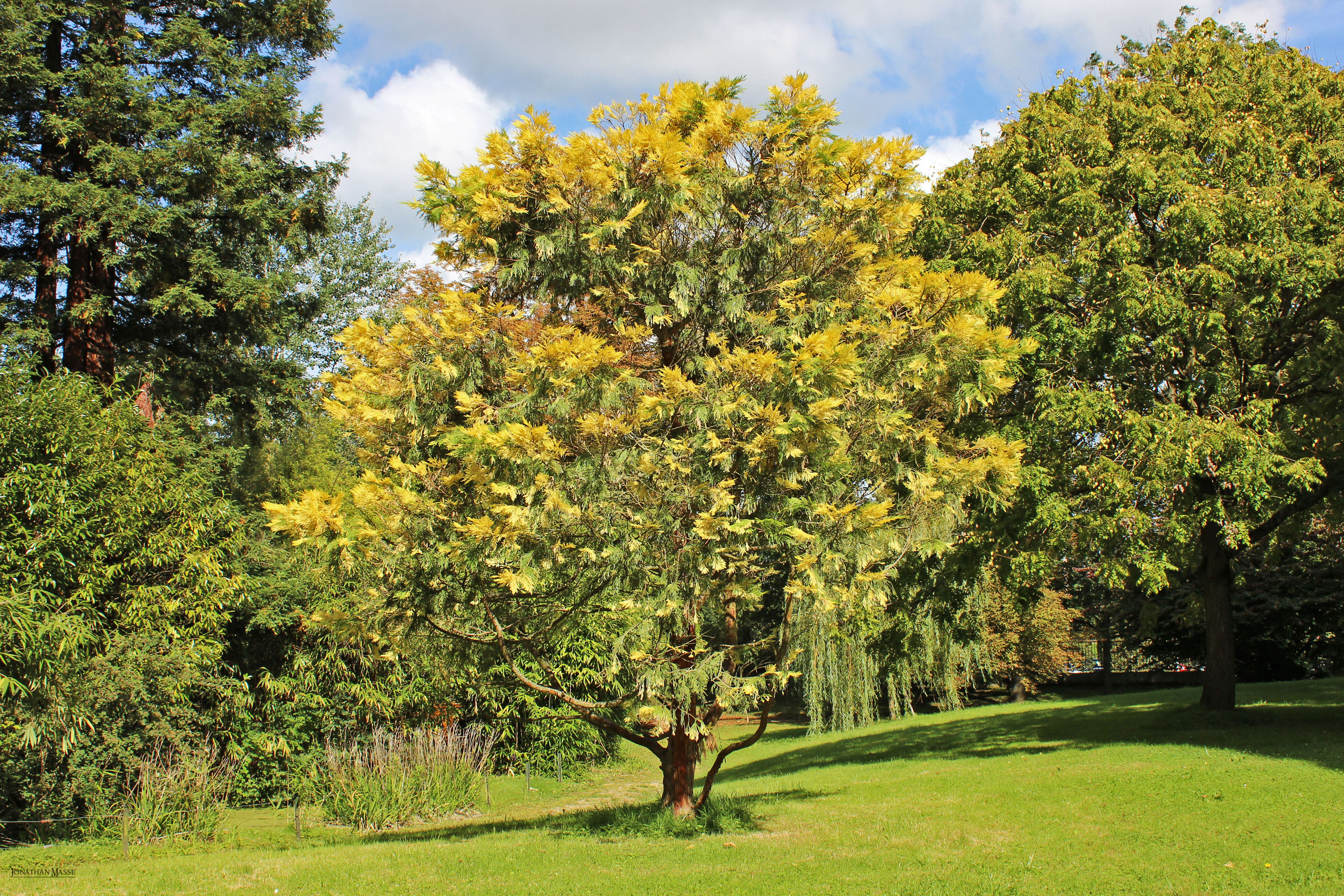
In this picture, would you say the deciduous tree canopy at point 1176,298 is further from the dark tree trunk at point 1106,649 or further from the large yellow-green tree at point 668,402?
the dark tree trunk at point 1106,649

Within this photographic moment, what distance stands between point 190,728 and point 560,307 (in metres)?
8.30

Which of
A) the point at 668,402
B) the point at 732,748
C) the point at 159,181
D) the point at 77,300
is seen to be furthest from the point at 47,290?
the point at 732,748

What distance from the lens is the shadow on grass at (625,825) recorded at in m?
7.50

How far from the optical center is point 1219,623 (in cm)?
1230

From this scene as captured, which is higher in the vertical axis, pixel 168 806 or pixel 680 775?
pixel 680 775

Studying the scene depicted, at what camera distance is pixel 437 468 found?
23.0 ft

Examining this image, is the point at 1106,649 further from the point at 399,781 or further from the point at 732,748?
the point at 399,781

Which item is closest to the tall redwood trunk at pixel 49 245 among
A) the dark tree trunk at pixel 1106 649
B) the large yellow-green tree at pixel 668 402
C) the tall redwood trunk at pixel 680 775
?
the large yellow-green tree at pixel 668 402

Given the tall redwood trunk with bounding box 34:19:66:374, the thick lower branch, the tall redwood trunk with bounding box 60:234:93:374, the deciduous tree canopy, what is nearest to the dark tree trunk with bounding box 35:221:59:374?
the tall redwood trunk with bounding box 34:19:66:374

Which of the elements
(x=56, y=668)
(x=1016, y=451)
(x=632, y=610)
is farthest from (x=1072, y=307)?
(x=56, y=668)

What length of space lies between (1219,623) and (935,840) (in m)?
7.63

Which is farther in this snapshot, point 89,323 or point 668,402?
point 89,323

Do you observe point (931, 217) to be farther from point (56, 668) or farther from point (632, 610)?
point (56, 668)

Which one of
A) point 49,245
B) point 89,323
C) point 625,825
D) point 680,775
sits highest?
point 49,245
